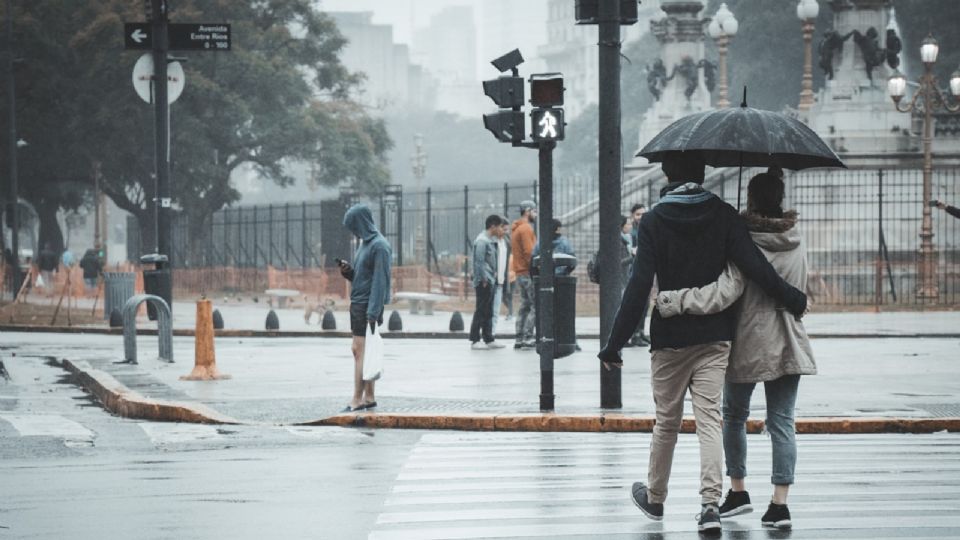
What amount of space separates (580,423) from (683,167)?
5.33m

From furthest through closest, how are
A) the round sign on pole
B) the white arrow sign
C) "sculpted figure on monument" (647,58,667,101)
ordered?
"sculpted figure on monument" (647,58,667,101) < the round sign on pole < the white arrow sign

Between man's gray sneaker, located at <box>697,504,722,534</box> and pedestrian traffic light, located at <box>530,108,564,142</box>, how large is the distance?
6.07 meters

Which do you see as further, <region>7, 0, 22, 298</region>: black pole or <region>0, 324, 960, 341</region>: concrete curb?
<region>7, 0, 22, 298</region>: black pole

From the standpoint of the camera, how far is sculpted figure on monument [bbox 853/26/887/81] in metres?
45.9

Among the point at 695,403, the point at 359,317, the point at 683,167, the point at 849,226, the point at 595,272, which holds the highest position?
the point at 683,167

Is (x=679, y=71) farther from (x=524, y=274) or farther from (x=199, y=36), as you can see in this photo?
(x=199, y=36)

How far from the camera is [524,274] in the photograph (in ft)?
78.4

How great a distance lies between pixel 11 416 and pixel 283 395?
2619mm

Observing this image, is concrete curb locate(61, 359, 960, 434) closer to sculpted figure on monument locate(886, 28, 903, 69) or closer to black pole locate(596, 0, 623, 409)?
black pole locate(596, 0, 623, 409)

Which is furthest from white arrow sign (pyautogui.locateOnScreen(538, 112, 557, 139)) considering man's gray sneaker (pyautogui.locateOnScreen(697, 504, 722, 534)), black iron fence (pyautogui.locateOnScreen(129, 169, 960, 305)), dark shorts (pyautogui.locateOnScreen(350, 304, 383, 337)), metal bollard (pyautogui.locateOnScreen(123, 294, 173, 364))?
black iron fence (pyautogui.locateOnScreen(129, 169, 960, 305))

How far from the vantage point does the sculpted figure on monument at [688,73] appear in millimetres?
57469

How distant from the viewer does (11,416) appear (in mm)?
15336

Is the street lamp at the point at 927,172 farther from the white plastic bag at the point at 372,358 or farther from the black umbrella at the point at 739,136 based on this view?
the black umbrella at the point at 739,136

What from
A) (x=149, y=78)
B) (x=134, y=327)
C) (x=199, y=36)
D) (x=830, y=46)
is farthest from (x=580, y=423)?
→ (x=830, y=46)
